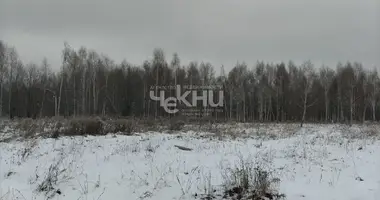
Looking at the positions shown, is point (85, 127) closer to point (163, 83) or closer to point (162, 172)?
point (162, 172)

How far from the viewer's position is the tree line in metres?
48.0

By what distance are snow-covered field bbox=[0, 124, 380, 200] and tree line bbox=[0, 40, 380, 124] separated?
37.9 meters

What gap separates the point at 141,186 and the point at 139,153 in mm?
2773

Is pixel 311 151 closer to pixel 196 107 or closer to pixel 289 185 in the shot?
pixel 289 185

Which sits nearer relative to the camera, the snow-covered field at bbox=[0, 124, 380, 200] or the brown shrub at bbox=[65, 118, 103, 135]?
the snow-covered field at bbox=[0, 124, 380, 200]

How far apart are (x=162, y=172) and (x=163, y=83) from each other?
40928 mm

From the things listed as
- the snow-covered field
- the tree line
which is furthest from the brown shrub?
the tree line

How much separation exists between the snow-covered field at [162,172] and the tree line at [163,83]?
37880 mm

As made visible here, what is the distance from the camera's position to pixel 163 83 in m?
47.1

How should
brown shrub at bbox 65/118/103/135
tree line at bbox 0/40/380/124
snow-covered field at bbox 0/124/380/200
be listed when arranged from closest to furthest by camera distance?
snow-covered field at bbox 0/124/380/200 < brown shrub at bbox 65/118/103/135 < tree line at bbox 0/40/380/124

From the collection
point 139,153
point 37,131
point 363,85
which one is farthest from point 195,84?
point 139,153

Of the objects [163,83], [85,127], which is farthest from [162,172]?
[163,83]

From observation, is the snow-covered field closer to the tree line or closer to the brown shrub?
the brown shrub

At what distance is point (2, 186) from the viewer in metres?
5.53
